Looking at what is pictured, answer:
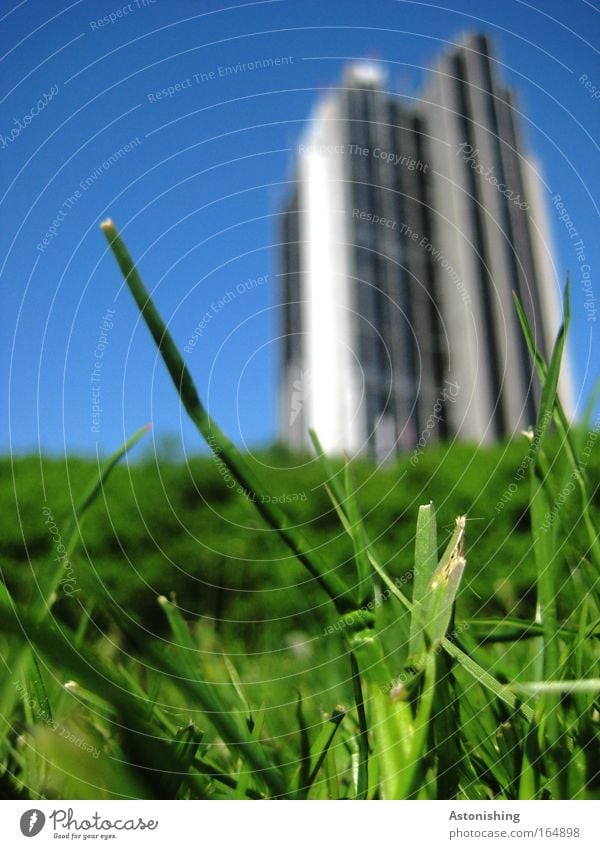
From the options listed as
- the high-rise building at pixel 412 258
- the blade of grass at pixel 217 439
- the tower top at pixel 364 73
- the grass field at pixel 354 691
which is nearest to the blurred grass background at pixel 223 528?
the high-rise building at pixel 412 258

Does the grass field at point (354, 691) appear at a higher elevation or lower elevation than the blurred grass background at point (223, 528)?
lower

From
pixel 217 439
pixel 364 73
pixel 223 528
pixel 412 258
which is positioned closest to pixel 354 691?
pixel 217 439
